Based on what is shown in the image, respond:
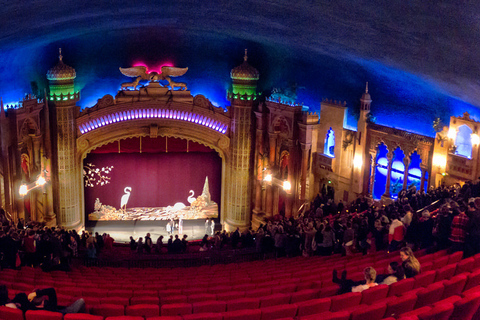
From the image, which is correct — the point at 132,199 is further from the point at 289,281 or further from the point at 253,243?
the point at 289,281

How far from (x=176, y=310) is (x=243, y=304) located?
957mm

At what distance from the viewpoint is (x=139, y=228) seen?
22.5 m

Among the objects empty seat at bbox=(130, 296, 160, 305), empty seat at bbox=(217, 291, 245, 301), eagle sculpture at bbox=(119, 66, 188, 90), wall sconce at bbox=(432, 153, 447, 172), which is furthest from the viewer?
eagle sculpture at bbox=(119, 66, 188, 90)

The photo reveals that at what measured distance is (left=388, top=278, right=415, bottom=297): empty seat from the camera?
6.87 metres

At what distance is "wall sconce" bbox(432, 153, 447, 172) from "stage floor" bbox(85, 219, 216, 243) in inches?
408

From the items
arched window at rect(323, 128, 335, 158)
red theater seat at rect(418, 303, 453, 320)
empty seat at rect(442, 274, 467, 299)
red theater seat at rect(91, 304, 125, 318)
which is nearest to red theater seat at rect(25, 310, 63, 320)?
red theater seat at rect(91, 304, 125, 318)

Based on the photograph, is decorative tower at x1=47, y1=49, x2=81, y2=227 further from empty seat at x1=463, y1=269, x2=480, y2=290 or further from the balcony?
empty seat at x1=463, y1=269, x2=480, y2=290

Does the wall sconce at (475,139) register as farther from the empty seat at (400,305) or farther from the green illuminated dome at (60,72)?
the green illuminated dome at (60,72)

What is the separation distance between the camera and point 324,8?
10641 mm

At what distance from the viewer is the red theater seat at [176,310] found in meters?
6.78

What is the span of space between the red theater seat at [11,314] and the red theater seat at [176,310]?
180 cm

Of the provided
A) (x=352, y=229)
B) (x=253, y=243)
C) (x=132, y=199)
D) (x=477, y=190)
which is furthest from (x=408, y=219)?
(x=132, y=199)

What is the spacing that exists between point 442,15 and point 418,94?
10.3 m

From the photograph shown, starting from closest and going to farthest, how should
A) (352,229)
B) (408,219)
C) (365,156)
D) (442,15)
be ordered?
1. (442,15)
2. (408,219)
3. (352,229)
4. (365,156)
